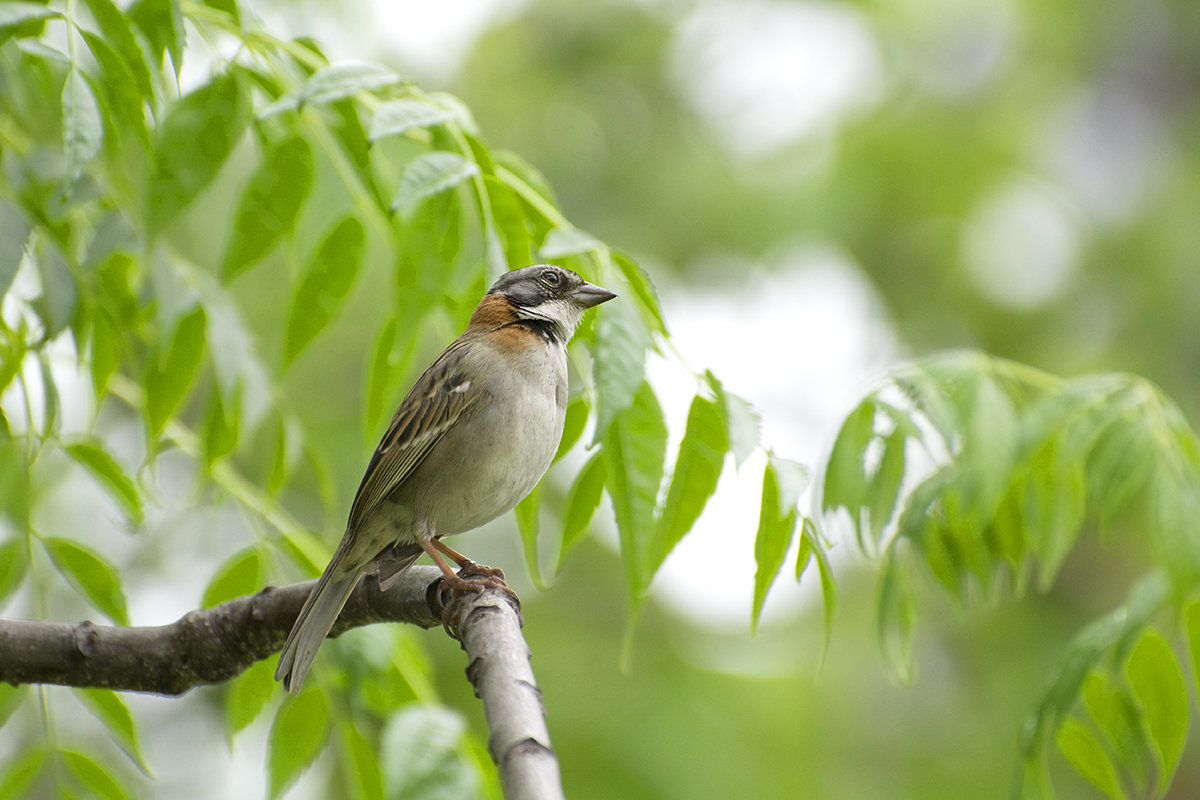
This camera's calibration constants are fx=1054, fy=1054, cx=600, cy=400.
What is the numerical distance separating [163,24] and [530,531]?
1453 mm

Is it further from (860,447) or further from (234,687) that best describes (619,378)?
(234,687)

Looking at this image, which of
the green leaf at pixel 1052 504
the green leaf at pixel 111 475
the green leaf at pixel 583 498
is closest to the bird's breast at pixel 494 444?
the green leaf at pixel 583 498

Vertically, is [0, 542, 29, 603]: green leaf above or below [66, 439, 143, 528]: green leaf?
below

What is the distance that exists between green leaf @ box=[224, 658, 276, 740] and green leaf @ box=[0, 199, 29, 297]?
1.30m

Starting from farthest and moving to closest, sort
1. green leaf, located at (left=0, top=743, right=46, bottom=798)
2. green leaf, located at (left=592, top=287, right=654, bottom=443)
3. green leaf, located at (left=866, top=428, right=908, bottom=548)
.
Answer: green leaf, located at (left=866, top=428, right=908, bottom=548), green leaf, located at (left=0, top=743, right=46, bottom=798), green leaf, located at (left=592, top=287, right=654, bottom=443)

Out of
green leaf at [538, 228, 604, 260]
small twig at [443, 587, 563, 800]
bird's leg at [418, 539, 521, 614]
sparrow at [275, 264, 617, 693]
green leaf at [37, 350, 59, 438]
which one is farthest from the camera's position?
sparrow at [275, 264, 617, 693]

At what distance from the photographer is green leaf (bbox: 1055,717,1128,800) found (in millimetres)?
2891

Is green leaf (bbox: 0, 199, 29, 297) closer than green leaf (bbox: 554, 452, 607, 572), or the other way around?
green leaf (bbox: 0, 199, 29, 297)

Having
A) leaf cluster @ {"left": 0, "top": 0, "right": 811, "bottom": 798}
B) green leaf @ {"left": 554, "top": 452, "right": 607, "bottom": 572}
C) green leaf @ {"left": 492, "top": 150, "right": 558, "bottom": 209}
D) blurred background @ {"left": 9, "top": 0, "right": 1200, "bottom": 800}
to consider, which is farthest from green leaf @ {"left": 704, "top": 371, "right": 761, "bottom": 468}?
blurred background @ {"left": 9, "top": 0, "right": 1200, "bottom": 800}

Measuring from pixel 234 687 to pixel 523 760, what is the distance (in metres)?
1.78

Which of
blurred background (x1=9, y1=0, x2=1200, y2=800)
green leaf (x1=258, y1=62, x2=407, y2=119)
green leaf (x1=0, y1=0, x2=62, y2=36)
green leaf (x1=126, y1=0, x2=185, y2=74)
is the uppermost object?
green leaf (x1=0, y1=0, x2=62, y2=36)

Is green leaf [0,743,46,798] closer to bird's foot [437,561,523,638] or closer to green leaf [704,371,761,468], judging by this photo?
bird's foot [437,561,523,638]

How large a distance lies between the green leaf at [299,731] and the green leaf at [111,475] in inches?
25.4

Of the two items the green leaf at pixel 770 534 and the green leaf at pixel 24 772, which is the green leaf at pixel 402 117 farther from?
the green leaf at pixel 24 772
